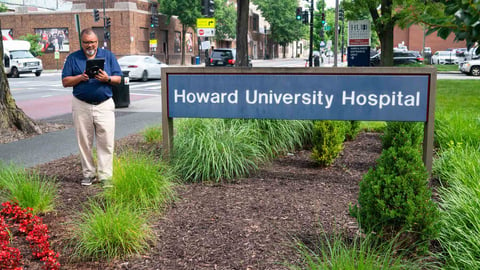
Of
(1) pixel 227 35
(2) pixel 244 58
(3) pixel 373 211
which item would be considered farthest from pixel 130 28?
(3) pixel 373 211

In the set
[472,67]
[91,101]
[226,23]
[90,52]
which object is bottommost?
[91,101]

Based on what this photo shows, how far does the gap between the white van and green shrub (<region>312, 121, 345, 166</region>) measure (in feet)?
108

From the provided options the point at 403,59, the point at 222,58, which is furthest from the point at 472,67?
the point at 222,58

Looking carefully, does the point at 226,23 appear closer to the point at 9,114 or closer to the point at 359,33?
the point at 359,33

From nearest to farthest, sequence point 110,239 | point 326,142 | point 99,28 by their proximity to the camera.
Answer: point 110,239 < point 326,142 < point 99,28

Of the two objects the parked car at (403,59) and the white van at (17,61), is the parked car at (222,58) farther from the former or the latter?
the white van at (17,61)

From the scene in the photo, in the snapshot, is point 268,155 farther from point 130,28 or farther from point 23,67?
point 130,28

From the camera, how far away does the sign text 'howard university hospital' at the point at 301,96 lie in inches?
212

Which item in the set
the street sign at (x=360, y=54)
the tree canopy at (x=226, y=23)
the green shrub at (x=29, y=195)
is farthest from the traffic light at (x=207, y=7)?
the tree canopy at (x=226, y=23)

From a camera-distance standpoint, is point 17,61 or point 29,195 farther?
point 17,61

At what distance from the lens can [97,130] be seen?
554 cm

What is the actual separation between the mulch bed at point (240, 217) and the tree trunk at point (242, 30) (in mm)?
6406

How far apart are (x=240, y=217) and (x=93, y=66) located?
7.46 feet

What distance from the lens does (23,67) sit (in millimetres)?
35406
